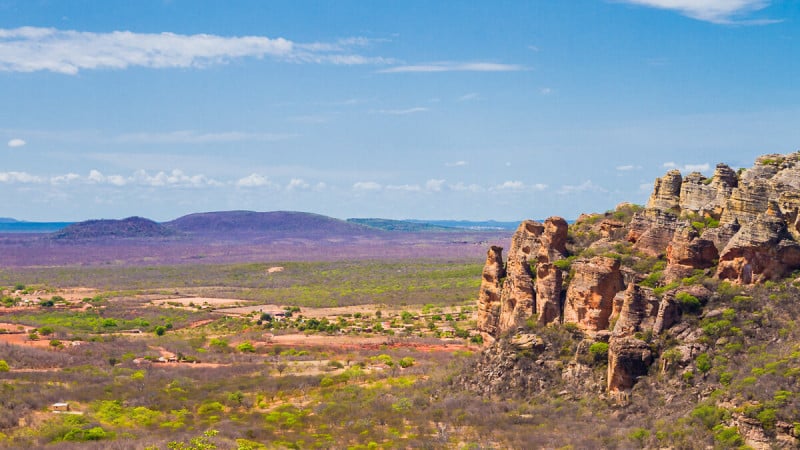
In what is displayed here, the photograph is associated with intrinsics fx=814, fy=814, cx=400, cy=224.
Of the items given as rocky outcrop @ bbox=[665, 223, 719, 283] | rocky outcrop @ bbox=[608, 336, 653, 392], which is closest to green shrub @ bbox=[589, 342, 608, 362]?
rocky outcrop @ bbox=[608, 336, 653, 392]

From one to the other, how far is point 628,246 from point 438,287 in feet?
281

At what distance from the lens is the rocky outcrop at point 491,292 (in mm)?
49844

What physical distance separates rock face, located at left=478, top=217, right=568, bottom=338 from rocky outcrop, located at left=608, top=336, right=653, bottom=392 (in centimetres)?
666

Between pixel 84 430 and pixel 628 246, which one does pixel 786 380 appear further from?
pixel 84 430

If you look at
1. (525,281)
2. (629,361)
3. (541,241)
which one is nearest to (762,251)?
(629,361)

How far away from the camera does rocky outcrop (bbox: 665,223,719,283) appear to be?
38.3 m

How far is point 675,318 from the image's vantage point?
3600 centimetres

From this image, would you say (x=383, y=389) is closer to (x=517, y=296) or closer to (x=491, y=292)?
(x=491, y=292)

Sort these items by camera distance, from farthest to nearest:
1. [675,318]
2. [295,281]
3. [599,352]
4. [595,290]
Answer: [295,281]
[595,290]
[599,352]
[675,318]

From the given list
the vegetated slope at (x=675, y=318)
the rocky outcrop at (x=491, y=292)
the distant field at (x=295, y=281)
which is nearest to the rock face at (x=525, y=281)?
the rocky outcrop at (x=491, y=292)

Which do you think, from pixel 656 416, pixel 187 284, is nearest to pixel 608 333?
pixel 656 416

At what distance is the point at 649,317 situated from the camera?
3662 cm

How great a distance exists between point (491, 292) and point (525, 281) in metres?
6.51

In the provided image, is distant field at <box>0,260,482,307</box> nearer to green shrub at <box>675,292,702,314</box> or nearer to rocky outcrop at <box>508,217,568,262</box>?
rocky outcrop at <box>508,217,568,262</box>
